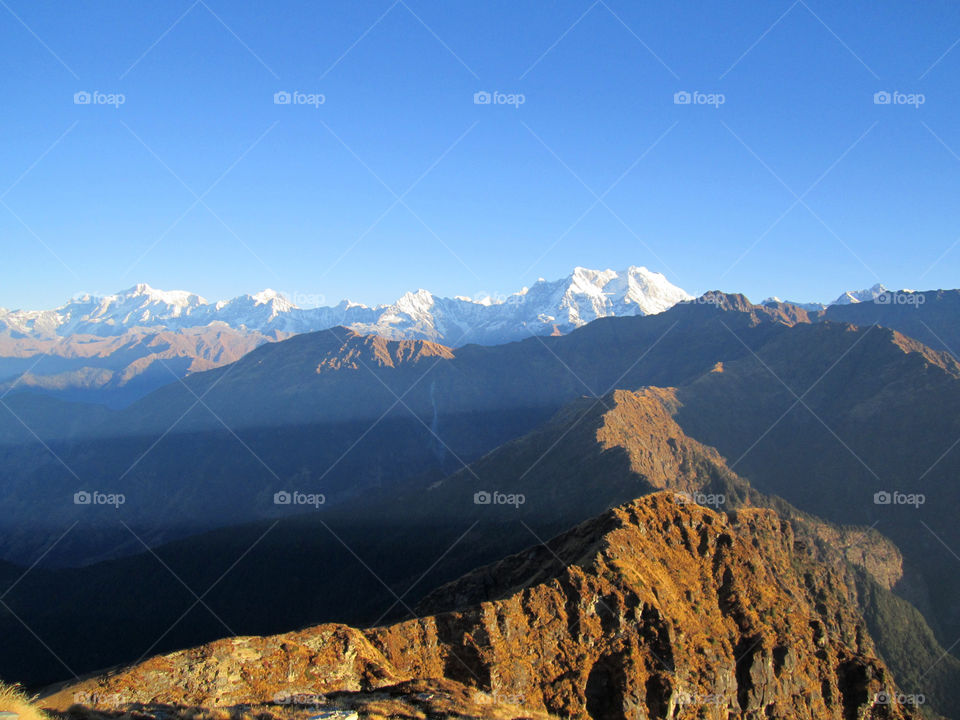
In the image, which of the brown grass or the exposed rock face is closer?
the brown grass

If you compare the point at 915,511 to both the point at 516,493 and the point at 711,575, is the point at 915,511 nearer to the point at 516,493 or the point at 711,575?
the point at 516,493

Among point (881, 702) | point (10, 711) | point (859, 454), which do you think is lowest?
point (881, 702)

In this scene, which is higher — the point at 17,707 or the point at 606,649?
the point at 17,707

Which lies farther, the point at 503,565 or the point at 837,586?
the point at 837,586

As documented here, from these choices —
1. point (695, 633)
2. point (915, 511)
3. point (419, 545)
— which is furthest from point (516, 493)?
point (915, 511)

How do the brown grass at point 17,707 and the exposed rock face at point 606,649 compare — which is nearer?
the brown grass at point 17,707

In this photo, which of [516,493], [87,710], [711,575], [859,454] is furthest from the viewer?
[859,454]

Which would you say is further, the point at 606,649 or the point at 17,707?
the point at 606,649

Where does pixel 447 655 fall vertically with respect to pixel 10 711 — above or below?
below
